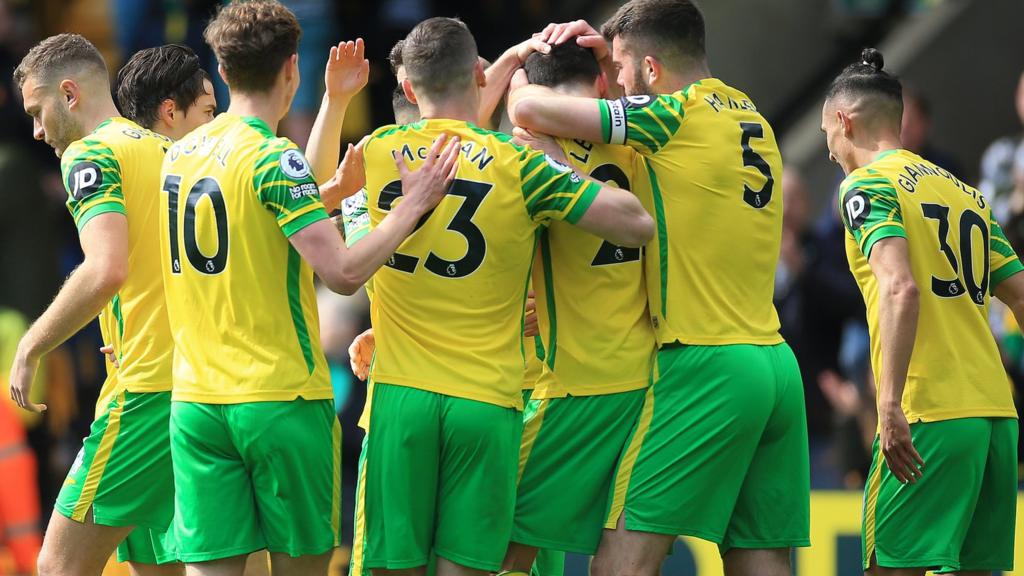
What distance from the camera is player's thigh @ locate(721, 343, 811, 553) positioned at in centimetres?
644

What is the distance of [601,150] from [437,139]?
31.4 inches

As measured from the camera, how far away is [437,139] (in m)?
6.03

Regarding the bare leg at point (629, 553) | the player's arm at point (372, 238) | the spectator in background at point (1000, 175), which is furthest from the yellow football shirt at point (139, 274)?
the spectator in background at point (1000, 175)

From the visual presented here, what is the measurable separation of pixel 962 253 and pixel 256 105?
3078mm

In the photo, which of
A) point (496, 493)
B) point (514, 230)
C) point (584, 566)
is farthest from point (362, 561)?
point (584, 566)

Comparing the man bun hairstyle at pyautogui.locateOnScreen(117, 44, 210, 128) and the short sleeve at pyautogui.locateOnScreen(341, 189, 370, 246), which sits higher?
the man bun hairstyle at pyautogui.locateOnScreen(117, 44, 210, 128)

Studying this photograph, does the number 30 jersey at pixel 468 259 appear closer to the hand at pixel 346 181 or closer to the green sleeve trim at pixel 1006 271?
the hand at pixel 346 181

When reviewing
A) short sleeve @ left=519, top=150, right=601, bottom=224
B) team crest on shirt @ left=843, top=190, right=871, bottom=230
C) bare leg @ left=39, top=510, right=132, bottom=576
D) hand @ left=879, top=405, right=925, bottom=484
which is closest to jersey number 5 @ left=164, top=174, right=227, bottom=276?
short sleeve @ left=519, top=150, right=601, bottom=224

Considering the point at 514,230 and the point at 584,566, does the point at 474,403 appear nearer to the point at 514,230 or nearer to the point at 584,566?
the point at 514,230

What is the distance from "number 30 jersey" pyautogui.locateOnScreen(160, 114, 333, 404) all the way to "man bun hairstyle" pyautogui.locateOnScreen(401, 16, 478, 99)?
608 millimetres

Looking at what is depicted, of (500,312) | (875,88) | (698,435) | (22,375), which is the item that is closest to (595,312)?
(500,312)

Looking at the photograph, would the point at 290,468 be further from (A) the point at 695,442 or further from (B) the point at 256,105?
(A) the point at 695,442

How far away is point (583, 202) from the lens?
19.6 ft

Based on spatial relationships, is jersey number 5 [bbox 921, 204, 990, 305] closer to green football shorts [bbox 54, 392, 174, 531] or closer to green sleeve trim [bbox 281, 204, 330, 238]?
green sleeve trim [bbox 281, 204, 330, 238]
